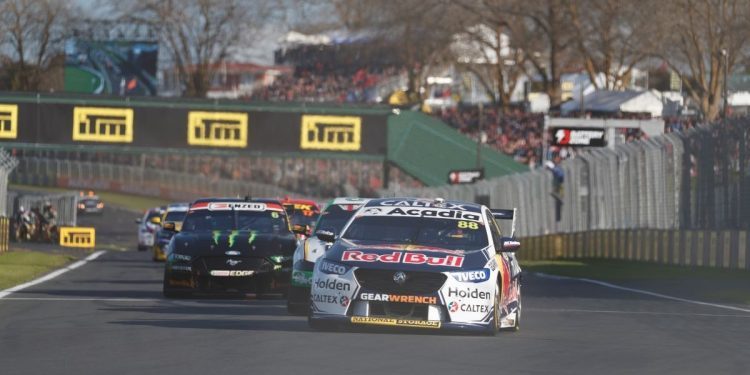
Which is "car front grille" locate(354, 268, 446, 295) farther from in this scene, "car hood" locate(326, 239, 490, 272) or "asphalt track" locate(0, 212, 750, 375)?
"asphalt track" locate(0, 212, 750, 375)

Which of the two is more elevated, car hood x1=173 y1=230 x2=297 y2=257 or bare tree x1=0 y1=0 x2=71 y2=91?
bare tree x1=0 y1=0 x2=71 y2=91

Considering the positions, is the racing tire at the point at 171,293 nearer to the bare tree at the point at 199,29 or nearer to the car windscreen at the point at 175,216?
the car windscreen at the point at 175,216

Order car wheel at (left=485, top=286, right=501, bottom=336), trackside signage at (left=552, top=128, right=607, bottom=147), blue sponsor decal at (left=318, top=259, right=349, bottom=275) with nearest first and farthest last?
blue sponsor decal at (left=318, top=259, right=349, bottom=275)
car wheel at (left=485, top=286, right=501, bottom=336)
trackside signage at (left=552, top=128, right=607, bottom=147)

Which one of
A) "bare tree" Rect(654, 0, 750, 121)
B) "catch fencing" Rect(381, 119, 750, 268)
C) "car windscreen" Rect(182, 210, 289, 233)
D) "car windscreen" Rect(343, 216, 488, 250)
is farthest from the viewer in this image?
"bare tree" Rect(654, 0, 750, 121)

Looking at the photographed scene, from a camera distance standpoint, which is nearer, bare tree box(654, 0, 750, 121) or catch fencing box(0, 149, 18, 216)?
catch fencing box(0, 149, 18, 216)

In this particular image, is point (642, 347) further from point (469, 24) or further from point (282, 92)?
point (282, 92)

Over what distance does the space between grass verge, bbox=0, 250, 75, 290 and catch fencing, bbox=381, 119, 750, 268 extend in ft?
24.3

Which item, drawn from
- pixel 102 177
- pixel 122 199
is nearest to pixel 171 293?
pixel 122 199

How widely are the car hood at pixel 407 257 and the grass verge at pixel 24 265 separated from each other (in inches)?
357

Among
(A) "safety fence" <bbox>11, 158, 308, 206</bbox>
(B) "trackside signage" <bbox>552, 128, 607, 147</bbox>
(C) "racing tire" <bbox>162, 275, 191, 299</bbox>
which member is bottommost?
(C) "racing tire" <bbox>162, 275, 191, 299</bbox>

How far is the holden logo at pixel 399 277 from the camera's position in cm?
1508

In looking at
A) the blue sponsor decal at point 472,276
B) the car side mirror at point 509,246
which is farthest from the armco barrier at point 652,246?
the blue sponsor decal at point 472,276

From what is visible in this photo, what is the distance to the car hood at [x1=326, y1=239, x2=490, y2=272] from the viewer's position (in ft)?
49.8

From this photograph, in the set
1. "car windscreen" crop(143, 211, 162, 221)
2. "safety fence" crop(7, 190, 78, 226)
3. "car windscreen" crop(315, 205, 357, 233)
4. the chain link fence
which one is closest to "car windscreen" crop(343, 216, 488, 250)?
"car windscreen" crop(315, 205, 357, 233)
